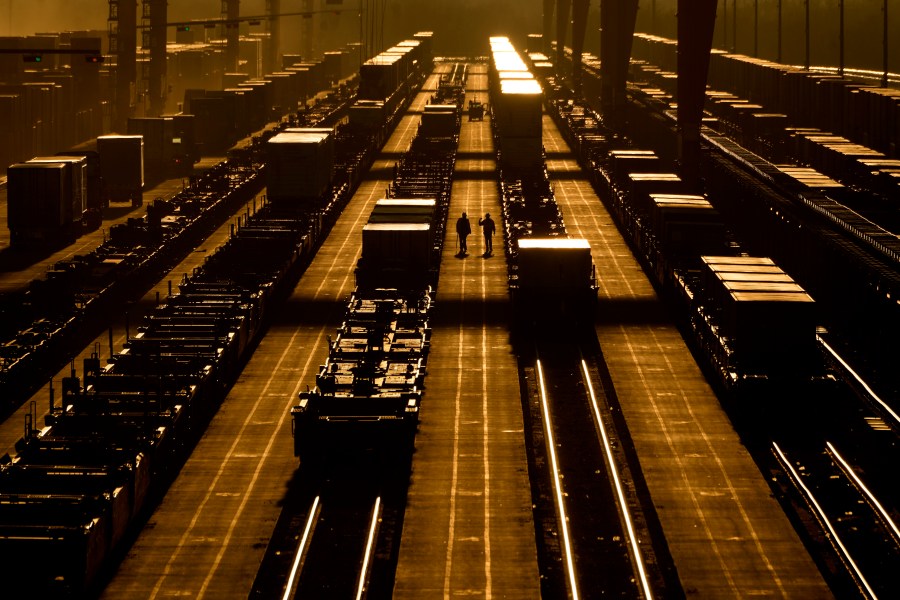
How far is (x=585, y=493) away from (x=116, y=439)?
953 centimetres

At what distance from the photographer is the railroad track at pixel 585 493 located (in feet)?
79.2

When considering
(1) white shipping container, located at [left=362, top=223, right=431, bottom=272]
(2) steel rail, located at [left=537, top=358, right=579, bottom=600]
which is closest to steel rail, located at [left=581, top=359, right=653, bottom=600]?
(2) steel rail, located at [left=537, top=358, right=579, bottom=600]

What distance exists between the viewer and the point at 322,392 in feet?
99.3

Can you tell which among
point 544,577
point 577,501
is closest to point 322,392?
point 577,501

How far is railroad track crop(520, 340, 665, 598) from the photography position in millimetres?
24125

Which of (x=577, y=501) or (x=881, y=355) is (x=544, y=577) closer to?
(x=577, y=501)

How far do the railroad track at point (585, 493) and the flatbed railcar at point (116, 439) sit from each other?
7.71 metres

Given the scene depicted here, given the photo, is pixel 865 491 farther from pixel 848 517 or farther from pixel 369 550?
pixel 369 550

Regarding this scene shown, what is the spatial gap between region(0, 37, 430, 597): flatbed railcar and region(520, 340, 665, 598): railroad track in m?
7.71

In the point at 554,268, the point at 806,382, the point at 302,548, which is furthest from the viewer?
the point at 554,268

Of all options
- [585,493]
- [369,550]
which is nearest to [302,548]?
[369,550]

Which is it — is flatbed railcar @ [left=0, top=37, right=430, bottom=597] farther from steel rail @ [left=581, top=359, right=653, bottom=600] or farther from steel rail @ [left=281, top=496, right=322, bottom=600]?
steel rail @ [left=581, top=359, right=653, bottom=600]

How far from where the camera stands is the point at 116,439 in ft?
90.2

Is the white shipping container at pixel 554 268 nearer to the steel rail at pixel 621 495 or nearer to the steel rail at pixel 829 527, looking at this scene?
the steel rail at pixel 621 495
